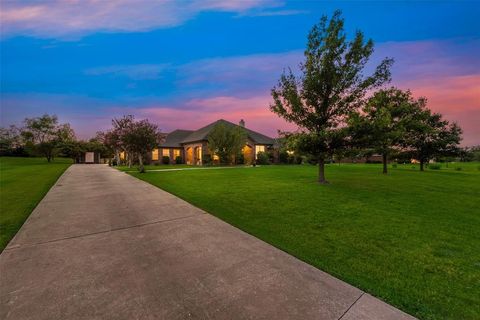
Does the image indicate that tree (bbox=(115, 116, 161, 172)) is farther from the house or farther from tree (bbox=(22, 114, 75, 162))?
tree (bbox=(22, 114, 75, 162))

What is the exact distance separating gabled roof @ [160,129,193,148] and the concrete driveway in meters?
33.3

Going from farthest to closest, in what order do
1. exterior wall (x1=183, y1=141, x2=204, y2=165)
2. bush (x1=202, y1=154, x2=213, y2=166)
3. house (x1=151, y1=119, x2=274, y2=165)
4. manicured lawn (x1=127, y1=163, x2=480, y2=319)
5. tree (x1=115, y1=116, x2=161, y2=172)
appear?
house (x1=151, y1=119, x2=274, y2=165) < exterior wall (x1=183, y1=141, x2=204, y2=165) < bush (x1=202, y1=154, x2=213, y2=166) < tree (x1=115, y1=116, x2=161, y2=172) < manicured lawn (x1=127, y1=163, x2=480, y2=319)

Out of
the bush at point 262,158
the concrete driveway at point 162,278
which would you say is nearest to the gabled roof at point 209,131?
the bush at point 262,158

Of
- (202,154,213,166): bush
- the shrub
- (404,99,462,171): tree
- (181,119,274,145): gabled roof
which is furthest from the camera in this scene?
the shrub

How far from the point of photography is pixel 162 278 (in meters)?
2.80

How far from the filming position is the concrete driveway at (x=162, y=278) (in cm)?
220

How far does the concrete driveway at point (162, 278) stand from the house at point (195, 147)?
1109 inches

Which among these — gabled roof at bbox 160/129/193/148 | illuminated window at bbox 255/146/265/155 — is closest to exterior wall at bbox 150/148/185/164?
gabled roof at bbox 160/129/193/148

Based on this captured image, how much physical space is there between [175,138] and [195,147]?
23.6ft

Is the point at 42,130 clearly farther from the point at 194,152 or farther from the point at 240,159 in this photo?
the point at 240,159

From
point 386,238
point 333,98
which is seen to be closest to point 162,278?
point 386,238

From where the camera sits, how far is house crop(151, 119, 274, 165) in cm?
3341

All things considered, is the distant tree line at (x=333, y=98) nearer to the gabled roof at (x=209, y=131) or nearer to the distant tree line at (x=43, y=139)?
the gabled roof at (x=209, y=131)

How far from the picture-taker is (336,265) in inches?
127
